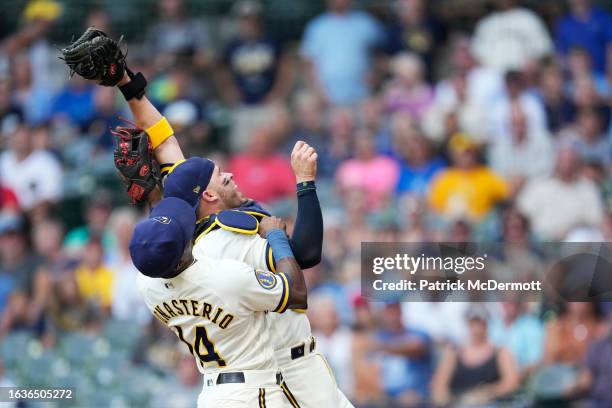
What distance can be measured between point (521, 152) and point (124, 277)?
3681 millimetres

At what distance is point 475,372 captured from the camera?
8.00m

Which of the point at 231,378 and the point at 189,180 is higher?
the point at 189,180

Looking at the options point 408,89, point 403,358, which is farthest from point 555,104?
point 403,358

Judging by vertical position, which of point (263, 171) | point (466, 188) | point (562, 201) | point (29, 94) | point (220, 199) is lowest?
point (220, 199)

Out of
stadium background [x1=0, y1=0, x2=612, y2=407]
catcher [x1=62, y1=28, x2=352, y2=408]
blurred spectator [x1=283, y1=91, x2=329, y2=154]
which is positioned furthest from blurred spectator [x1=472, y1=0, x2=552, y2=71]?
catcher [x1=62, y1=28, x2=352, y2=408]

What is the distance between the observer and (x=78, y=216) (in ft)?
33.3

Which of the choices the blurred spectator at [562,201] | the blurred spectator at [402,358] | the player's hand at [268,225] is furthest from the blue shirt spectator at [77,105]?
the player's hand at [268,225]

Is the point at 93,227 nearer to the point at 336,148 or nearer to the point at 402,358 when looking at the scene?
the point at 336,148

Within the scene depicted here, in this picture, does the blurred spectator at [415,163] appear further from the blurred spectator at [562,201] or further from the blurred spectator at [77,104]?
the blurred spectator at [77,104]

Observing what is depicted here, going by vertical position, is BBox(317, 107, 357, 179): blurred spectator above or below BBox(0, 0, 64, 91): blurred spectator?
below

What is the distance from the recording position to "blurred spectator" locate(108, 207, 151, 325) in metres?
9.16

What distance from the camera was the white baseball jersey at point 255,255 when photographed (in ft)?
15.7

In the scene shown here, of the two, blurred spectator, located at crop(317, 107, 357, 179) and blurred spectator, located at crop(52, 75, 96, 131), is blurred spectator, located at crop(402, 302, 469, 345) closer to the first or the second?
blurred spectator, located at crop(317, 107, 357, 179)
